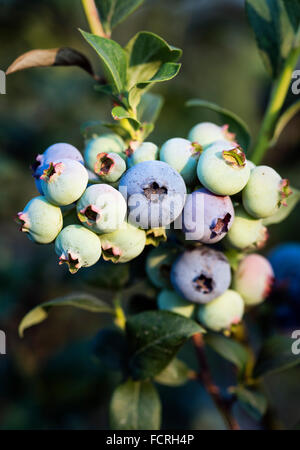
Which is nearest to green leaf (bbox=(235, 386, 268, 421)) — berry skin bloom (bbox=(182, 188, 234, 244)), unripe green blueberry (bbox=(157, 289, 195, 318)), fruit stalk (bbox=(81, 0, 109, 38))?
unripe green blueberry (bbox=(157, 289, 195, 318))

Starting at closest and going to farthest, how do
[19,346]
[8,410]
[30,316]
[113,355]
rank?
1. [30,316]
2. [113,355]
3. [8,410]
4. [19,346]

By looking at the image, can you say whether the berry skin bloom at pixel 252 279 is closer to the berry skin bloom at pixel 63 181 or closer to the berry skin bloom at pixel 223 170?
the berry skin bloom at pixel 223 170

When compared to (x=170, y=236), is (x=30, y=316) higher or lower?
lower

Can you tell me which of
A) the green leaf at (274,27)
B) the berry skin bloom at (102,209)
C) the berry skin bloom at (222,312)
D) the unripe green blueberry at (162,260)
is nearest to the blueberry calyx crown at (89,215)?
the berry skin bloom at (102,209)

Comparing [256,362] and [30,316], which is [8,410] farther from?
[256,362]

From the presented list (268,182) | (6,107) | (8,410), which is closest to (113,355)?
(268,182)
